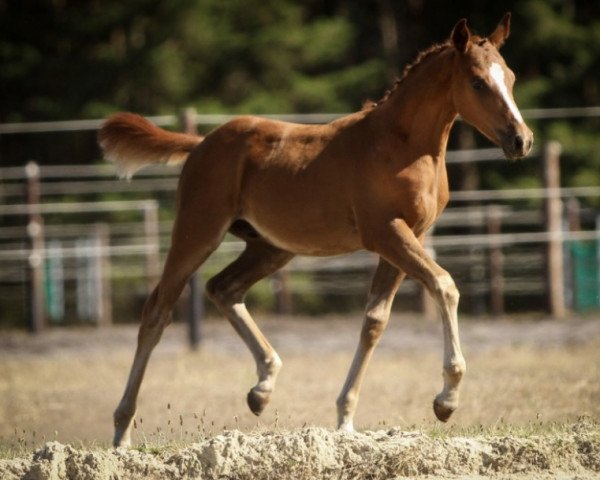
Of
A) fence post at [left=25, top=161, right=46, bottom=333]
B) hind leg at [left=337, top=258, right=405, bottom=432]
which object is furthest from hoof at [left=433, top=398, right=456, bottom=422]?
fence post at [left=25, top=161, right=46, bottom=333]

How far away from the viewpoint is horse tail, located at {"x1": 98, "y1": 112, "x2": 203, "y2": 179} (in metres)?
7.73

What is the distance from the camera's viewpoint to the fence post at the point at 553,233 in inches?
601

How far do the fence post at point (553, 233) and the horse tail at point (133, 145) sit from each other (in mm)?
8333

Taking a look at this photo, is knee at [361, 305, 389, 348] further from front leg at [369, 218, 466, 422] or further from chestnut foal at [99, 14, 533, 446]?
front leg at [369, 218, 466, 422]

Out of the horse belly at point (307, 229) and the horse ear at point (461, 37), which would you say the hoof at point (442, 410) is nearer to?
the horse belly at point (307, 229)

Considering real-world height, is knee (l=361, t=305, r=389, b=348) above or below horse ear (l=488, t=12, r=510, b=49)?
below

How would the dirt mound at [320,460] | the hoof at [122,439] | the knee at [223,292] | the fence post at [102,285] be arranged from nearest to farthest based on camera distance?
the dirt mound at [320,460]
the hoof at [122,439]
the knee at [223,292]
the fence post at [102,285]

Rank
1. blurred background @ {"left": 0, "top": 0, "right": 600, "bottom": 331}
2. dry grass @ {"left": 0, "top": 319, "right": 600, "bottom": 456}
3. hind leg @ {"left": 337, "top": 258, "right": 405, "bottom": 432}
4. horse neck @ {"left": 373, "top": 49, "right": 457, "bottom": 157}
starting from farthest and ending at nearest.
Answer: blurred background @ {"left": 0, "top": 0, "right": 600, "bottom": 331} → dry grass @ {"left": 0, "top": 319, "right": 600, "bottom": 456} → hind leg @ {"left": 337, "top": 258, "right": 405, "bottom": 432} → horse neck @ {"left": 373, "top": 49, "right": 457, "bottom": 157}

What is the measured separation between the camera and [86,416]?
29.5ft

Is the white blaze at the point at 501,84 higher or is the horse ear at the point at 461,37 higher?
the horse ear at the point at 461,37

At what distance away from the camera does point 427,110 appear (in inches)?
256

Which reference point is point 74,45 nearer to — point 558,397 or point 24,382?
point 24,382

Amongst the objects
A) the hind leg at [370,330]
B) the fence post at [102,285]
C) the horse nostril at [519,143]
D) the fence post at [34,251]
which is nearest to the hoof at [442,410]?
the hind leg at [370,330]

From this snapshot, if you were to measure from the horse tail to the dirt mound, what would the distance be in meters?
2.51
